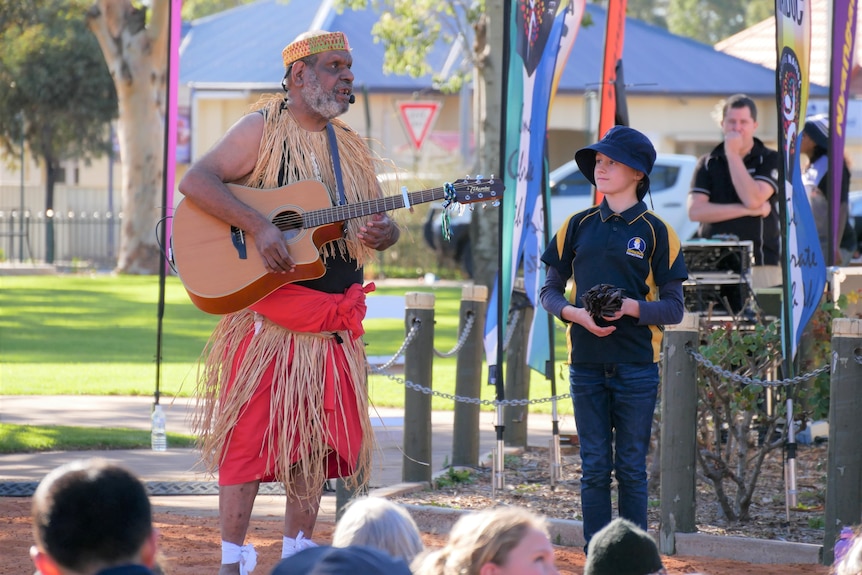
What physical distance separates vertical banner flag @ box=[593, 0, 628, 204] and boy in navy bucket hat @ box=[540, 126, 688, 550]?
2418 millimetres

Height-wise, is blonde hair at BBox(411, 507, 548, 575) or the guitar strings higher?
the guitar strings

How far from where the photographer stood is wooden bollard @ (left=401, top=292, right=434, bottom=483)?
A: 278 inches

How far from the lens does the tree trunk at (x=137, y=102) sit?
24.0 m

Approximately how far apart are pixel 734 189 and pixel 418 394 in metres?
2.55

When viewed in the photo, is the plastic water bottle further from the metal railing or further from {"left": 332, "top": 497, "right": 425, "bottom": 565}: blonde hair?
the metal railing

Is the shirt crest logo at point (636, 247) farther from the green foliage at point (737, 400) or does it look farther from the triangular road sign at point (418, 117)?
the triangular road sign at point (418, 117)

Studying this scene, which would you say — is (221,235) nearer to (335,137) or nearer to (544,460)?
(335,137)

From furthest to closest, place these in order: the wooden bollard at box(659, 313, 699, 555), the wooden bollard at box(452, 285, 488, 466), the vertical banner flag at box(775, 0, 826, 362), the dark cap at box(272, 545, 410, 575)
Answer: the wooden bollard at box(452, 285, 488, 466) < the vertical banner flag at box(775, 0, 826, 362) < the wooden bollard at box(659, 313, 699, 555) < the dark cap at box(272, 545, 410, 575)

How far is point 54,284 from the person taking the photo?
905 inches

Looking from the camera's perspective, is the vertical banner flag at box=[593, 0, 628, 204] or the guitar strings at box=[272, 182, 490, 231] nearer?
the guitar strings at box=[272, 182, 490, 231]

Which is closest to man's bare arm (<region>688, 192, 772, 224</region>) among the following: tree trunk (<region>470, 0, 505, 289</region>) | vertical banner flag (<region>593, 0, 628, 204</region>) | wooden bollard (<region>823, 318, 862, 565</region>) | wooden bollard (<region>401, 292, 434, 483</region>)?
vertical banner flag (<region>593, 0, 628, 204</region>)

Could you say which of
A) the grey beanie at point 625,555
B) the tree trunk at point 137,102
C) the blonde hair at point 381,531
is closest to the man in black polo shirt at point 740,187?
the grey beanie at point 625,555

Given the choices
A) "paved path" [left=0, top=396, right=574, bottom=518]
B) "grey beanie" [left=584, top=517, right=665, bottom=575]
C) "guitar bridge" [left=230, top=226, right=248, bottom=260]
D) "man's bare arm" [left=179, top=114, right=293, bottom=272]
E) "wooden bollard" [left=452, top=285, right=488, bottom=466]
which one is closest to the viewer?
"grey beanie" [left=584, top=517, right=665, bottom=575]

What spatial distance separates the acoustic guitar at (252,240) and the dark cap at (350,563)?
2.31 meters
